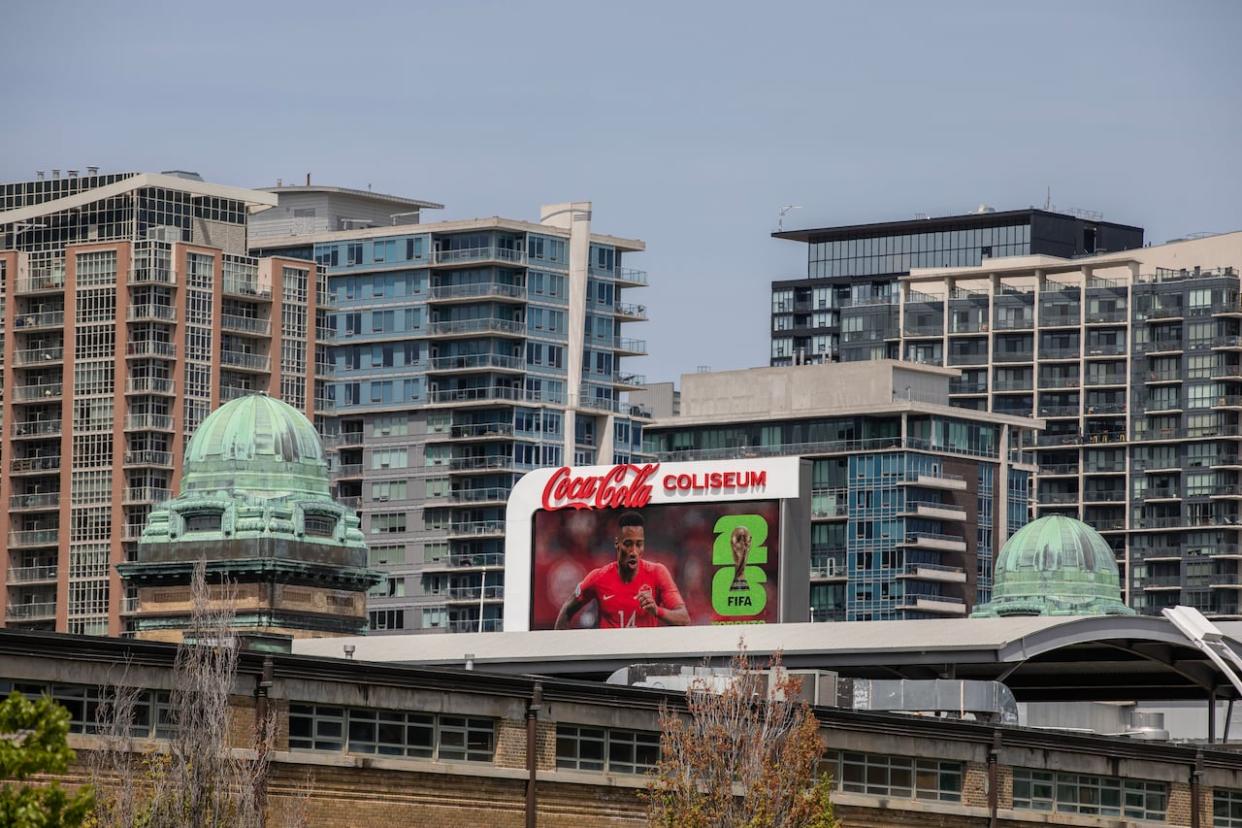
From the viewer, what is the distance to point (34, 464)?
182m

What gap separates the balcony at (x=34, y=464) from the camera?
595ft

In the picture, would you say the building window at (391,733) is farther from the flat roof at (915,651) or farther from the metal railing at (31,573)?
the metal railing at (31,573)

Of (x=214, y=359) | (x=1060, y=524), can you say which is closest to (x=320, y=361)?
(x=214, y=359)

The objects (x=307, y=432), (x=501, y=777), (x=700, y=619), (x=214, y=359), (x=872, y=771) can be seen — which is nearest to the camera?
(x=501, y=777)

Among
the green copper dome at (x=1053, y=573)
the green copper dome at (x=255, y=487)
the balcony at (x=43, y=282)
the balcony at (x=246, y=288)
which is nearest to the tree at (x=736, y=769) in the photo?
the green copper dome at (x=255, y=487)

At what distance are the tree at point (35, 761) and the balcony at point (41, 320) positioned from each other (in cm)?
13960

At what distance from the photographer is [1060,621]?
88312 mm

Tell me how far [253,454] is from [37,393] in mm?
81668

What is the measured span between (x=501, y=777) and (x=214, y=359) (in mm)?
120165

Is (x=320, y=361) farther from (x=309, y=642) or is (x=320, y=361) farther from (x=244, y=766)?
(x=244, y=766)

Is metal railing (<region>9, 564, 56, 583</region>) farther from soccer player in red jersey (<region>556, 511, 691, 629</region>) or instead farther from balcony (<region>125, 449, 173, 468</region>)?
soccer player in red jersey (<region>556, 511, 691, 629</region>)

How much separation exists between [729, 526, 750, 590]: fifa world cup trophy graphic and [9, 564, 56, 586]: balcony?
67.2 m

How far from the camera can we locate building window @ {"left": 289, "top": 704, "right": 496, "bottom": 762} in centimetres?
6091

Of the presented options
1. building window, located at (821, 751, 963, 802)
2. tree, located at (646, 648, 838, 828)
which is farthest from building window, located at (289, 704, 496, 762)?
building window, located at (821, 751, 963, 802)
